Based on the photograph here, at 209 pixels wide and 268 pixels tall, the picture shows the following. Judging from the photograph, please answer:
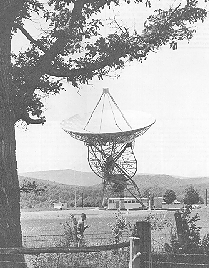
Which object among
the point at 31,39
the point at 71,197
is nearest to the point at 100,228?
the point at 31,39

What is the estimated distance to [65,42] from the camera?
411 inches

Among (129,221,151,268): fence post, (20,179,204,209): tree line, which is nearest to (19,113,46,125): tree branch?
(129,221,151,268): fence post

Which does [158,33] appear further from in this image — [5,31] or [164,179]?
[164,179]

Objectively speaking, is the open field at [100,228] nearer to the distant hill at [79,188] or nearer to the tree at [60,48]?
the tree at [60,48]

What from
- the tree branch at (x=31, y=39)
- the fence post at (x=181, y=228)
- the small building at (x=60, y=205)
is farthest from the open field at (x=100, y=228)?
the small building at (x=60, y=205)

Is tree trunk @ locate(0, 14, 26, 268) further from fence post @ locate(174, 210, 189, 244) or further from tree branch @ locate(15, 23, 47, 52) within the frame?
fence post @ locate(174, 210, 189, 244)

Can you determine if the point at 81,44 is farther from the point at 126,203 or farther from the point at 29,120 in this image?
the point at 126,203

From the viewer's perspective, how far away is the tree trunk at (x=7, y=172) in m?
9.28

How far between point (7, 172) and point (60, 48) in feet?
7.40

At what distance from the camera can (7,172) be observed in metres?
9.42

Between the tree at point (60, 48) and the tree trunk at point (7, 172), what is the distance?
1 cm

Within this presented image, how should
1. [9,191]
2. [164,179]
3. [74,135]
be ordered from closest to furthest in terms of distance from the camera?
[9,191] < [74,135] < [164,179]

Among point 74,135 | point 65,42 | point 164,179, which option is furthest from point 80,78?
point 164,179

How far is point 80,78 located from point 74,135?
1820 cm
